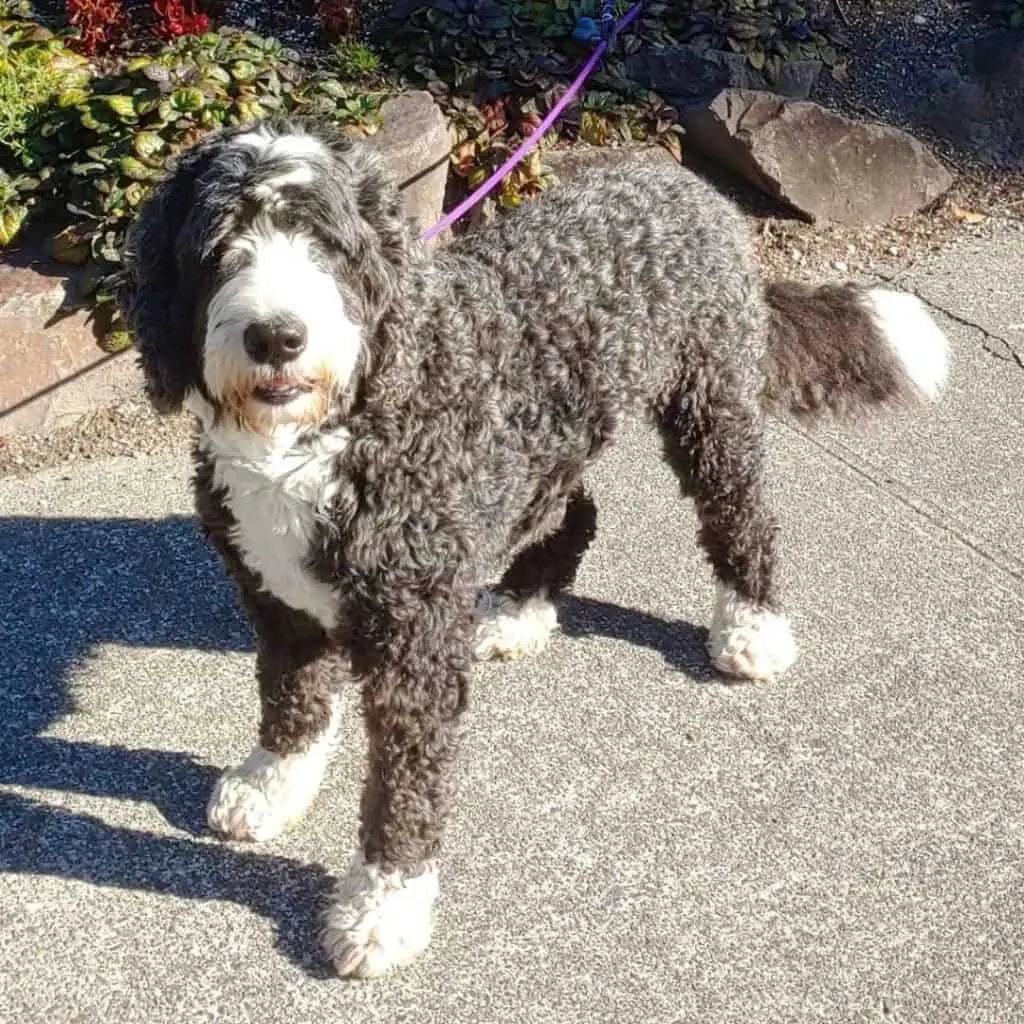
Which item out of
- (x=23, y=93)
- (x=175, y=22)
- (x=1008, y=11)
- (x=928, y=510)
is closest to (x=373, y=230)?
(x=928, y=510)

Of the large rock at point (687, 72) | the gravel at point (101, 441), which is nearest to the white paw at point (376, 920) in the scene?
the gravel at point (101, 441)

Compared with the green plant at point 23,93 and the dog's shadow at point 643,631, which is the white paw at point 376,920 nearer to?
the dog's shadow at point 643,631

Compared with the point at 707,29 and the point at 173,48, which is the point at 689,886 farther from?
the point at 707,29

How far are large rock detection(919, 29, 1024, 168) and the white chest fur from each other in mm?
5849

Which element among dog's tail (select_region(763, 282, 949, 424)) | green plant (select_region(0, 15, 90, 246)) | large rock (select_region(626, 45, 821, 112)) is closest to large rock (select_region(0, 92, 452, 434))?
green plant (select_region(0, 15, 90, 246))

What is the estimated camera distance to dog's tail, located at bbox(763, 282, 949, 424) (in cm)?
391

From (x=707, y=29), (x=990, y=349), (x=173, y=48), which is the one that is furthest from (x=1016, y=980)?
(x=707, y=29)

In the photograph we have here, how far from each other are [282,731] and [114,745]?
1.94 feet

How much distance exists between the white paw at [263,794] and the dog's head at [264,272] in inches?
43.2

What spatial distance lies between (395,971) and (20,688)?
4.95 feet

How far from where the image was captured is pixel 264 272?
241 centimetres

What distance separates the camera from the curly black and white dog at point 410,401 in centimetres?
248

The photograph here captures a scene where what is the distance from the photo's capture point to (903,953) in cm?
307

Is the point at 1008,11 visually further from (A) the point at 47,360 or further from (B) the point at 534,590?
(A) the point at 47,360
